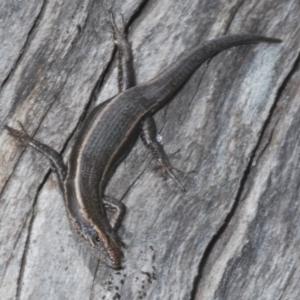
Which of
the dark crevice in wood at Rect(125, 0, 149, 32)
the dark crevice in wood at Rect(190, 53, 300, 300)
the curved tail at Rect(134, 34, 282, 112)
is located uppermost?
the dark crevice in wood at Rect(125, 0, 149, 32)

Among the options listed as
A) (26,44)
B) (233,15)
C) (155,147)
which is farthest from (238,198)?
(26,44)

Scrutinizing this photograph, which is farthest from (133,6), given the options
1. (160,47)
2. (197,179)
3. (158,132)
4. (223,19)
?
(197,179)

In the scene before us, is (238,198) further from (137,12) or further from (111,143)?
(137,12)

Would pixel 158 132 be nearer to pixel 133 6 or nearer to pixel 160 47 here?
pixel 160 47

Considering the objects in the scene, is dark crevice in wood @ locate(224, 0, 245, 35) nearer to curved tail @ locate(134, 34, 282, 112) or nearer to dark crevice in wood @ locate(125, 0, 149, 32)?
curved tail @ locate(134, 34, 282, 112)

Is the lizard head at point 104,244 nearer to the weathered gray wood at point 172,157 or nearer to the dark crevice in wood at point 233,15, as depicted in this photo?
the weathered gray wood at point 172,157

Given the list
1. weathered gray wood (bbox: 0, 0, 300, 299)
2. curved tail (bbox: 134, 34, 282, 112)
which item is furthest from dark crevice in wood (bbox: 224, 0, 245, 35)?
curved tail (bbox: 134, 34, 282, 112)
